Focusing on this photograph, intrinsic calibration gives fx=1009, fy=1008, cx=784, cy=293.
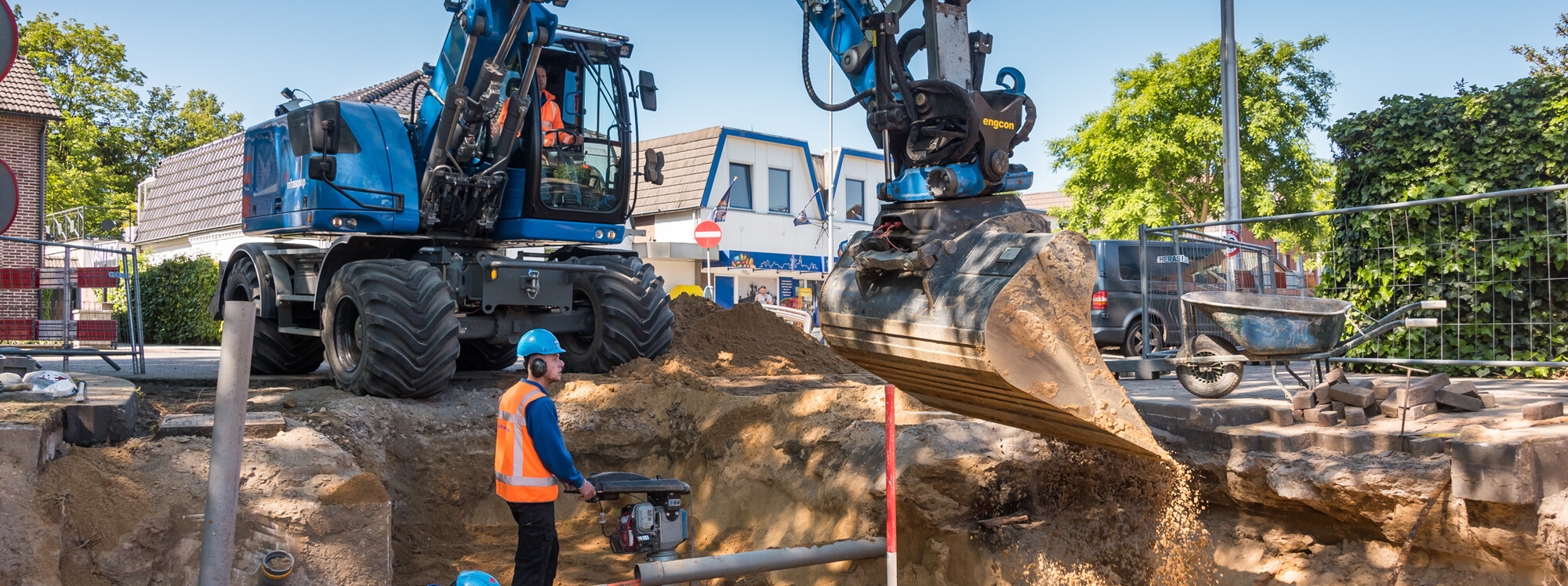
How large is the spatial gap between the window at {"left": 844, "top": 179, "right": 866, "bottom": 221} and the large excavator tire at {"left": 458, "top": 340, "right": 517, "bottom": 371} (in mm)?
19495

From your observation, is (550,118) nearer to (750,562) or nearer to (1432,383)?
(750,562)

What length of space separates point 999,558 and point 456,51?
240 inches

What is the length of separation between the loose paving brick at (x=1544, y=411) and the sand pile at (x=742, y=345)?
584 centimetres

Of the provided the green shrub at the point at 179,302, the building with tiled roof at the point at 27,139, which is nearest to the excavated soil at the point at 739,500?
the green shrub at the point at 179,302

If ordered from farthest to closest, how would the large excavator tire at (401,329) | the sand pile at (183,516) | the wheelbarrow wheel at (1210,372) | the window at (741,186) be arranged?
1. the window at (741,186)
2. the large excavator tire at (401,329)
3. the wheelbarrow wheel at (1210,372)
4. the sand pile at (183,516)

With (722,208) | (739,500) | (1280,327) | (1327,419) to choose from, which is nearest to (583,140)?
(739,500)

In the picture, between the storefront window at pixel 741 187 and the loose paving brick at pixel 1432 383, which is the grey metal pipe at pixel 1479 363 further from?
the storefront window at pixel 741 187

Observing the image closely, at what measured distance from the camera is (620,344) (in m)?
9.18

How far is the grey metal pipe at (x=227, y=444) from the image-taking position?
9.45 feet

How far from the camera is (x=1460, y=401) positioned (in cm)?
615

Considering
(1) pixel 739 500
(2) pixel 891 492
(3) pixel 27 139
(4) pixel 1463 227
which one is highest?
→ (3) pixel 27 139

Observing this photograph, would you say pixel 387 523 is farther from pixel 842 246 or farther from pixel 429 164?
pixel 429 164

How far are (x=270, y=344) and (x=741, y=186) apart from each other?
18.2 meters

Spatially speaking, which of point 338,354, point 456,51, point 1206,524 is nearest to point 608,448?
point 338,354
